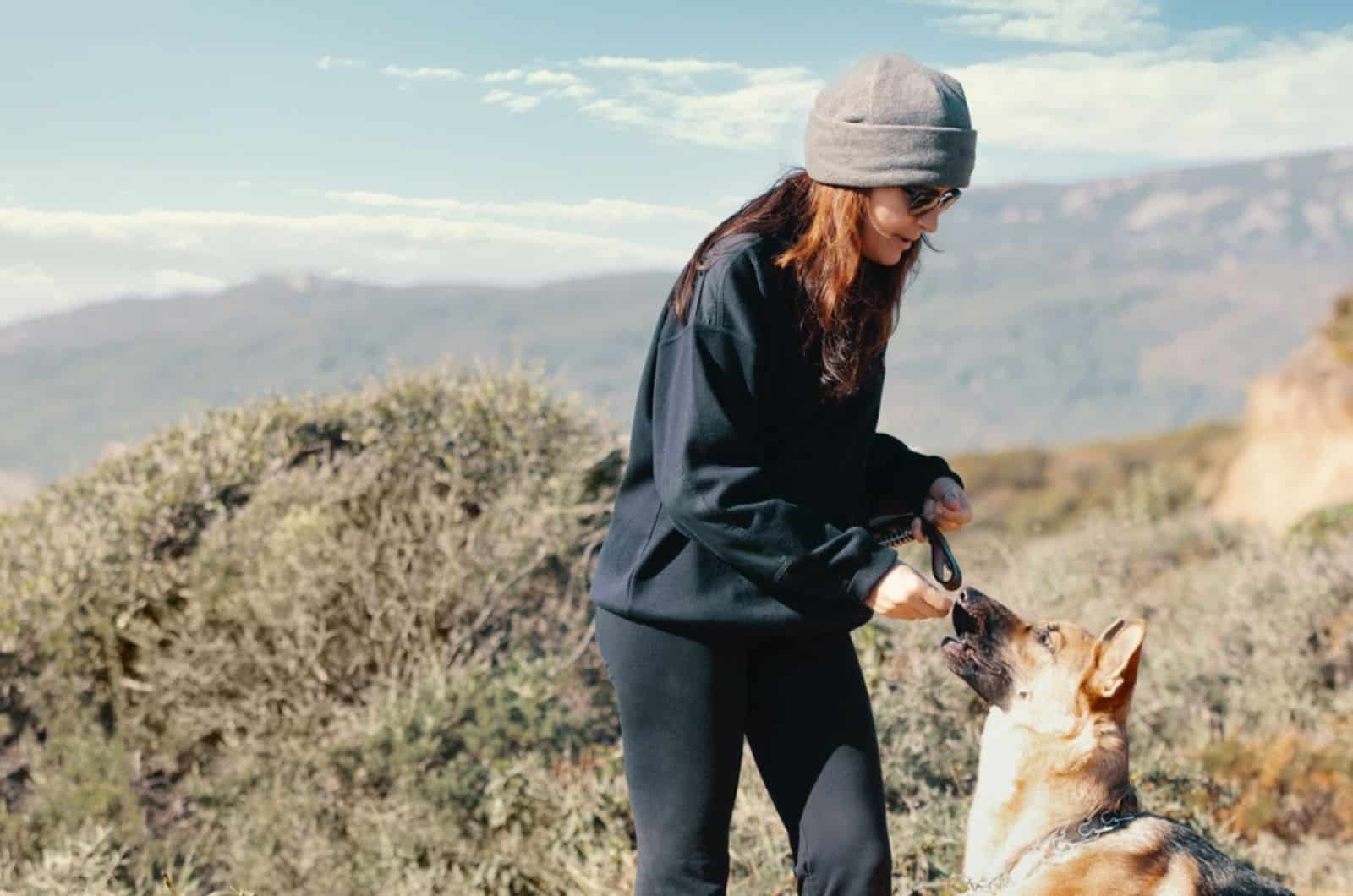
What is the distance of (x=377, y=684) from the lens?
5719 mm

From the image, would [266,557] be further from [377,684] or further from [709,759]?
[709,759]

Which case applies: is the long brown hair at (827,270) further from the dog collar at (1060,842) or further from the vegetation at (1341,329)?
the vegetation at (1341,329)

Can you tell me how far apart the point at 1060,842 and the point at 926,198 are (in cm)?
141

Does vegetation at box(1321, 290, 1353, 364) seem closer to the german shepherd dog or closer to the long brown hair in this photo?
the german shepherd dog

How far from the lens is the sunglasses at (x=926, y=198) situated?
8.34 feet

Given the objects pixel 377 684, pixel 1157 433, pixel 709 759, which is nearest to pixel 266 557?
pixel 377 684

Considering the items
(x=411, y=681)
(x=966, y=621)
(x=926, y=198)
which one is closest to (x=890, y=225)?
(x=926, y=198)

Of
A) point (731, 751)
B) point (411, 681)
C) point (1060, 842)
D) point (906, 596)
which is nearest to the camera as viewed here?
point (906, 596)

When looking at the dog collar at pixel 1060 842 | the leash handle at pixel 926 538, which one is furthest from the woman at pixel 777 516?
the dog collar at pixel 1060 842

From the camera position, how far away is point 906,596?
7.80 feet

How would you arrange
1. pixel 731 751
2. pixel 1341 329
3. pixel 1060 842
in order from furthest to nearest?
pixel 1341 329
pixel 1060 842
pixel 731 751

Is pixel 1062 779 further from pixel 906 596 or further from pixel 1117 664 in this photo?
pixel 906 596

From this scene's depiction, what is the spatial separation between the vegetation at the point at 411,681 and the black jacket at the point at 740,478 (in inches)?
72.6

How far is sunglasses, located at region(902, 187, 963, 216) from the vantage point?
2.54 m
